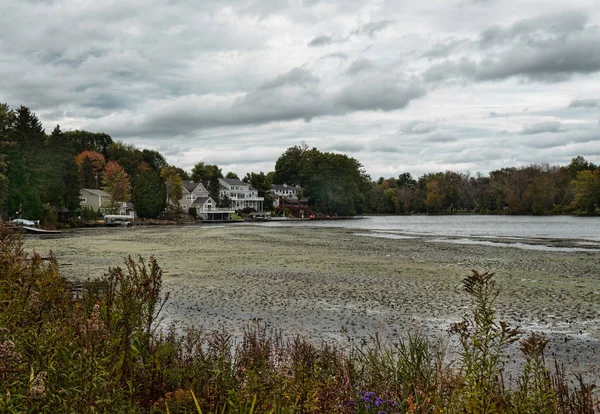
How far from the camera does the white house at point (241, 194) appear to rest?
126562 millimetres

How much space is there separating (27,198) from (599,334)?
6672 centimetres

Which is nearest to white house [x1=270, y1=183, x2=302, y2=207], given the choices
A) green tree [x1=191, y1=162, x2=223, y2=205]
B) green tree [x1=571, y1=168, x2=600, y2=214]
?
green tree [x1=191, y1=162, x2=223, y2=205]

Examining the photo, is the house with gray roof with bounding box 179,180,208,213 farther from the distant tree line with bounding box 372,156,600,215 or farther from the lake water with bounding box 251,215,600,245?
the distant tree line with bounding box 372,156,600,215

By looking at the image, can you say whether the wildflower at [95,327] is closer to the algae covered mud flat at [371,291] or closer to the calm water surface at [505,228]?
the algae covered mud flat at [371,291]

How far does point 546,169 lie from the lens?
133625 millimetres

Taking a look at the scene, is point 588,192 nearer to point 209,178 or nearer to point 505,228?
point 505,228

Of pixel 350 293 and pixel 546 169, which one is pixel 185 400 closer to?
pixel 350 293

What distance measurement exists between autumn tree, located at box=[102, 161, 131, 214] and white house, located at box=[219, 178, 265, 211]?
3425 centimetres

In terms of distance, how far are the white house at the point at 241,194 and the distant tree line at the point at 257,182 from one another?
162 inches

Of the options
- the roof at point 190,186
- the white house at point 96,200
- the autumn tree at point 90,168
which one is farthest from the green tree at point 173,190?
the autumn tree at point 90,168

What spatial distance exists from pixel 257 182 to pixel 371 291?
123782 mm

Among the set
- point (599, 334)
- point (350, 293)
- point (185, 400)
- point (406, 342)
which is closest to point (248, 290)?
point (350, 293)

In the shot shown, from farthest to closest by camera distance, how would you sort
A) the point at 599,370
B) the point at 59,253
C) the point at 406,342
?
the point at 59,253 < the point at 406,342 < the point at 599,370

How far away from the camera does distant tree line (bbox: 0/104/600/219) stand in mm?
63062
